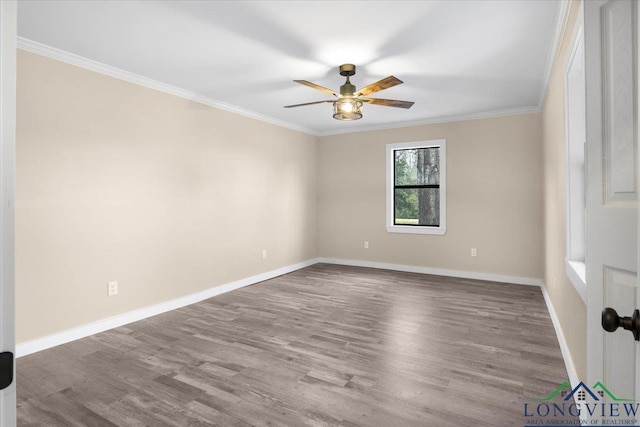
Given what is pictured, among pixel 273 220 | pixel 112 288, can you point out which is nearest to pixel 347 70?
pixel 273 220

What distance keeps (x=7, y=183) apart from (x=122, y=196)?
3077 mm

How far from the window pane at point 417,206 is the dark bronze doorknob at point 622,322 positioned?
487cm

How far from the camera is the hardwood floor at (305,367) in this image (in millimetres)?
1962

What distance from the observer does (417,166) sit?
19.1 ft

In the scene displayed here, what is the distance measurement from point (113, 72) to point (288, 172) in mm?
2965

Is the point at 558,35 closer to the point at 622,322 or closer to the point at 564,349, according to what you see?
the point at 564,349

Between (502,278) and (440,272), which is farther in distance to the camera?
(440,272)

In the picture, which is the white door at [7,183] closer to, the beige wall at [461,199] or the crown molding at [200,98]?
the crown molding at [200,98]

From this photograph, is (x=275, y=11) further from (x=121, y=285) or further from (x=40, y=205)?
(x=121, y=285)

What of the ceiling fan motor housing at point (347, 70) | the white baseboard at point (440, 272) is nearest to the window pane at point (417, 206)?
the white baseboard at point (440, 272)

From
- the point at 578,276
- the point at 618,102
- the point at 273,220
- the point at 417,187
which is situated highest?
the point at 417,187

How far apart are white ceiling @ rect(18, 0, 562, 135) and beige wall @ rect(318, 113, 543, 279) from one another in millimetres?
Result: 1035

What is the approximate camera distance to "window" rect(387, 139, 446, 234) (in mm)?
5535

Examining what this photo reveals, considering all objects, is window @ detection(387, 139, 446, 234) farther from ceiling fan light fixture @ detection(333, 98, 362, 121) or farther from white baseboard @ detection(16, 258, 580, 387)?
ceiling fan light fixture @ detection(333, 98, 362, 121)
